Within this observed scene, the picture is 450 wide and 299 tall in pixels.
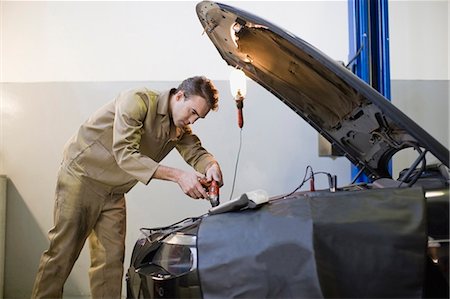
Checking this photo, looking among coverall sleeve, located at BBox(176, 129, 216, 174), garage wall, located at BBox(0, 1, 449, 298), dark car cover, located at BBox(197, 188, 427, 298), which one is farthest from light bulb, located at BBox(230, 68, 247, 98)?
dark car cover, located at BBox(197, 188, 427, 298)

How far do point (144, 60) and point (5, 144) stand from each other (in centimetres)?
122

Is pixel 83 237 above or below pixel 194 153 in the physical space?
below

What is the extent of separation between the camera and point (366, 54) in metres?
2.84

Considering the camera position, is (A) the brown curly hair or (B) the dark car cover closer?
(B) the dark car cover

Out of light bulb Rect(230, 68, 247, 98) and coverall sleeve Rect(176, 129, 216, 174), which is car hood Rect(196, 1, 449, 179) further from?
light bulb Rect(230, 68, 247, 98)

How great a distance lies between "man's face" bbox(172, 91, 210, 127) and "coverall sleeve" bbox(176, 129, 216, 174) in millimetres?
229

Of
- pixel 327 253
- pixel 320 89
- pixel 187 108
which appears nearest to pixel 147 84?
pixel 187 108

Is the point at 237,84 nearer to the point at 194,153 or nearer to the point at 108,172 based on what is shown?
the point at 194,153

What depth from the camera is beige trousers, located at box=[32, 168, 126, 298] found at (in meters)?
2.26

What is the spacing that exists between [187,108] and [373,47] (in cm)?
143

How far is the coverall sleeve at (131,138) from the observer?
187 cm

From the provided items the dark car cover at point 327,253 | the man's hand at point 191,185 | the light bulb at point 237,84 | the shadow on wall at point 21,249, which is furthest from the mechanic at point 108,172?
the shadow on wall at point 21,249

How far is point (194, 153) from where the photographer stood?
93.1 inches

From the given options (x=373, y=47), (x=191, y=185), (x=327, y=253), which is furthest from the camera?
(x=373, y=47)
